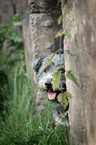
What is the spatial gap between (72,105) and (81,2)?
77 cm

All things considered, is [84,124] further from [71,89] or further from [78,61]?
[78,61]

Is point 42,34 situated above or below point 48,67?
above

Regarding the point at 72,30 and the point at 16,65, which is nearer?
the point at 72,30

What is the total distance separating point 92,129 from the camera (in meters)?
1.06

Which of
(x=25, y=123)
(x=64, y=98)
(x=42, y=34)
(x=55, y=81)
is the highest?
(x=42, y=34)

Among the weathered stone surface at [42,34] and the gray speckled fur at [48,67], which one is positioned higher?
the weathered stone surface at [42,34]

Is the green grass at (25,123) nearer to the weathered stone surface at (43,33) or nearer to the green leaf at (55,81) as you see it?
the green leaf at (55,81)

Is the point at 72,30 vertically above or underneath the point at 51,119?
above

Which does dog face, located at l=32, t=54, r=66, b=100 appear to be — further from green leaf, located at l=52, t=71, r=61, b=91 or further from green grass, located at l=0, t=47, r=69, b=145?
green leaf, located at l=52, t=71, r=61, b=91

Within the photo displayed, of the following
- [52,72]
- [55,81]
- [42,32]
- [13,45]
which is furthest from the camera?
[13,45]

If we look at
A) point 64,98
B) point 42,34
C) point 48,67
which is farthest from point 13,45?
point 64,98

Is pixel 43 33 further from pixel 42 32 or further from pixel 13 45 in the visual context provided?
pixel 13 45

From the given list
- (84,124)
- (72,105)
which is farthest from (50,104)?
(84,124)

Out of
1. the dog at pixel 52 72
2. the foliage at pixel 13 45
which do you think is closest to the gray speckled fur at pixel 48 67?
the dog at pixel 52 72
